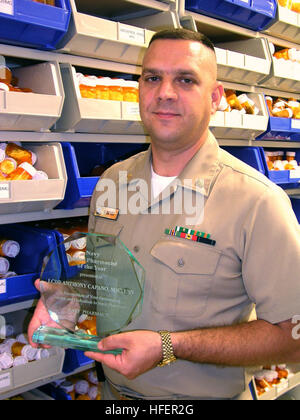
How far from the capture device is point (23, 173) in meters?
1.94

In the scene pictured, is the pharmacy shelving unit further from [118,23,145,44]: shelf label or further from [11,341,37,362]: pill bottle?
Answer: [11,341,37,362]: pill bottle

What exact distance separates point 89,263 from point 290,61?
2.45m

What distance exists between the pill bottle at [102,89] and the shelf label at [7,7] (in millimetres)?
541

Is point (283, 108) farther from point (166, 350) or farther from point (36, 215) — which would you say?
point (166, 350)

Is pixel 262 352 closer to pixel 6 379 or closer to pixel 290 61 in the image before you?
pixel 6 379

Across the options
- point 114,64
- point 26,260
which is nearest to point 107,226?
point 26,260

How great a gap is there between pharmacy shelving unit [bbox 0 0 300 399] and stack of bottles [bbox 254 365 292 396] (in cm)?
129

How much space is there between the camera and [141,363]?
120cm

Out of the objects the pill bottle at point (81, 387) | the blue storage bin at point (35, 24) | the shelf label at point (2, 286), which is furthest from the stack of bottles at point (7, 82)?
the pill bottle at point (81, 387)

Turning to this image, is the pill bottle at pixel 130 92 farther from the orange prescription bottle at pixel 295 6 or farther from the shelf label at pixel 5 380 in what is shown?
the orange prescription bottle at pixel 295 6

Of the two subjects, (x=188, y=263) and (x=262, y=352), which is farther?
(x=188, y=263)

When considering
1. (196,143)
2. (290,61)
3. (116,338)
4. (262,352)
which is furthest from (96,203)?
(290,61)

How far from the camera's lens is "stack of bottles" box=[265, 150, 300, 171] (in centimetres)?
340

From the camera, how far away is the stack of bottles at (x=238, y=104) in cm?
284
